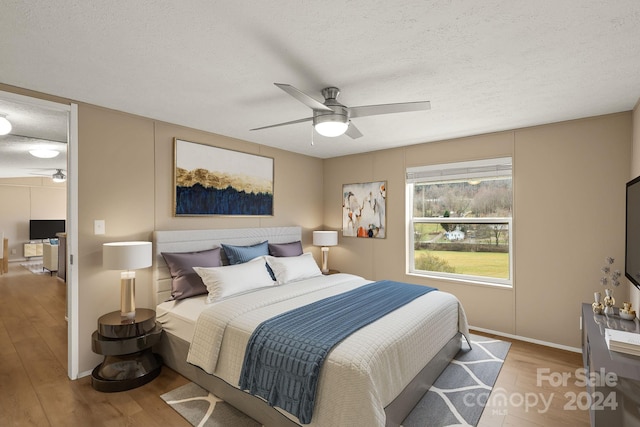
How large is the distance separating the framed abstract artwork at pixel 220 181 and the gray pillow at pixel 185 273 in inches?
21.4

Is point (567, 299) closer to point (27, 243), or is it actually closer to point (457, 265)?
point (457, 265)

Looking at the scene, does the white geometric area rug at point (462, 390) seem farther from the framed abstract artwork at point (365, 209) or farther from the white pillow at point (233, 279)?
the framed abstract artwork at point (365, 209)

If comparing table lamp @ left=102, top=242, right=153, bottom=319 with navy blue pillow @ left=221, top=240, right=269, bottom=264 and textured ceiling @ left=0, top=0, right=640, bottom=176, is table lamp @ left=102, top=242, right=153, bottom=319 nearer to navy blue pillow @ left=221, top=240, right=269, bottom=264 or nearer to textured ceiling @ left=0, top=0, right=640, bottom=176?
navy blue pillow @ left=221, top=240, right=269, bottom=264

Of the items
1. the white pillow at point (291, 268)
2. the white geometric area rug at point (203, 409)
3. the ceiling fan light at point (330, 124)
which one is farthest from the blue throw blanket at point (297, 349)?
the ceiling fan light at point (330, 124)

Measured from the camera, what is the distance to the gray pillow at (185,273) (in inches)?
119

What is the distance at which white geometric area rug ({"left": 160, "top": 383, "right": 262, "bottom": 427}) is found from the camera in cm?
216

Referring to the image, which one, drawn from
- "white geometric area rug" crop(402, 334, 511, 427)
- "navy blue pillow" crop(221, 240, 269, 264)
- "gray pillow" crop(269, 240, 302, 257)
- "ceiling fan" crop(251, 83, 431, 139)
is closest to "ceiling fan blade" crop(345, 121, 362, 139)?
"ceiling fan" crop(251, 83, 431, 139)

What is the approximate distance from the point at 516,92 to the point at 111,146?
362 centimetres

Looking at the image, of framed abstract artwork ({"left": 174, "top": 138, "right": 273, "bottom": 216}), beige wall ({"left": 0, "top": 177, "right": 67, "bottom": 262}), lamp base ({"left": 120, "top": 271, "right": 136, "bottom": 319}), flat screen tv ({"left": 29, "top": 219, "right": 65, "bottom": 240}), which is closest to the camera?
lamp base ({"left": 120, "top": 271, "right": 136, "bottom": 319})

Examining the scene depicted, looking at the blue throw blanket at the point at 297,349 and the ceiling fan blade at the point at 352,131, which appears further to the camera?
the ceiling fan blade at the point at 352,131

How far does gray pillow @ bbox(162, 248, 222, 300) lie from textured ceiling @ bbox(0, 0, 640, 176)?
1.44m

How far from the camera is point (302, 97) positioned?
6.62 feet

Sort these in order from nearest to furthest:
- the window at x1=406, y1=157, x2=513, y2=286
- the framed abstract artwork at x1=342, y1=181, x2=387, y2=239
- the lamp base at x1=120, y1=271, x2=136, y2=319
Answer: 1. the lamp base at x1=120, y1=271, x2=136, y2=319
2. the window at x1=406, y1=157, x2=513, y2=286
3. the framed abstract artwork at x1=342, y1=181, x2=387, y2=239

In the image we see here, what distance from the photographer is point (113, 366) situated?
8.61ft
